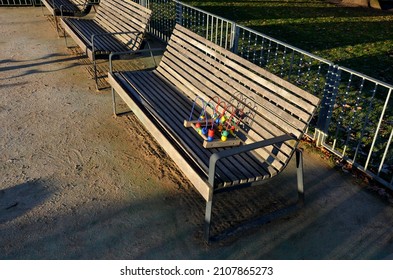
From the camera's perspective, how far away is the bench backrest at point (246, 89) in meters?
3.25

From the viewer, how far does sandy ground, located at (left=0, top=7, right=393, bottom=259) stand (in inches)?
126

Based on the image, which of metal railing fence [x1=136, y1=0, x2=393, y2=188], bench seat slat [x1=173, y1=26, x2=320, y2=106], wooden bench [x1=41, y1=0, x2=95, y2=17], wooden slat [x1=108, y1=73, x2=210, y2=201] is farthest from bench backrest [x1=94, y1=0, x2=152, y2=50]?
wooden slat [x1=108, y1=73, x2=210, y2=201]

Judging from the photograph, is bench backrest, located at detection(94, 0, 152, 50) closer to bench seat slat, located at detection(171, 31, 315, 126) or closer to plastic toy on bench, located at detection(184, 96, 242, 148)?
bench seat slat, located at detection(171, 31, 315, 126)

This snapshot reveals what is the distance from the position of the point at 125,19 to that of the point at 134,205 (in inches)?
161

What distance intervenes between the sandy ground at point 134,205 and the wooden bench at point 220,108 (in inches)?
12.8

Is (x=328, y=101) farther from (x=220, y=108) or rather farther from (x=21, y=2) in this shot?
(x=21, y=2)

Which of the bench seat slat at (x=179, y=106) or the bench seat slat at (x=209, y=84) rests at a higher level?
the bench seat slat at (x=209, y=84)

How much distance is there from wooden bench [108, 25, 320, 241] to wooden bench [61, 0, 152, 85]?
971 millimetres

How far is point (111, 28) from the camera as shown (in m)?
6.94

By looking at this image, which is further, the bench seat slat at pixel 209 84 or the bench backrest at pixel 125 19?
the bench backrest at pixel 125 19

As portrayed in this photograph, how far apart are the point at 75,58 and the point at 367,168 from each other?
597 cm

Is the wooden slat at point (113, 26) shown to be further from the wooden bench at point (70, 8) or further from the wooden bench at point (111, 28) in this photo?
the wooden bench at point (70, 8)

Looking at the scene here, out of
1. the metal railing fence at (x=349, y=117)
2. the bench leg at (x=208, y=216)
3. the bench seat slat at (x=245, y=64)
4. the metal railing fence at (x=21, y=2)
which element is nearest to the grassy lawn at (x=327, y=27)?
the metal railing fence at (x=349, y=117)

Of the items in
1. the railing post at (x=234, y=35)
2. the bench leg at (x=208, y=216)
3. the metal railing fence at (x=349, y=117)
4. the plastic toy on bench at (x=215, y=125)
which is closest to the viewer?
the bench leg at (x=208, y=216)
